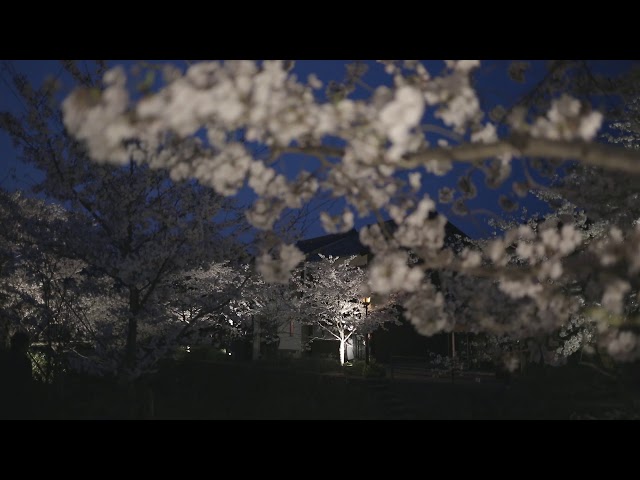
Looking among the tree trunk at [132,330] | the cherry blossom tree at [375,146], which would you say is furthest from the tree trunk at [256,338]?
the cherry blossom tree at [375,146]

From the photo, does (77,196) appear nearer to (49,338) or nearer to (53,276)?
(53,276)

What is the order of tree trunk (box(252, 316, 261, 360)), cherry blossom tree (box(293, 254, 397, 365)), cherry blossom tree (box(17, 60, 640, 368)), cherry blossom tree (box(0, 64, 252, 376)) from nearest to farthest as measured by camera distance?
cherry blossom tree (box(17, 60, 640, 368)), cherry blossom tree (box(0, 64, 252, 376)), cherry blossom tree (box(293, 254, 397, 365)), tree trunk (box(252, 316, 261, 360))

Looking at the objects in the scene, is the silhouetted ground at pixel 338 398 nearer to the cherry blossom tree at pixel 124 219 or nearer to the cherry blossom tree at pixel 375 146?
the cherry blossom tree at pixel 124 219

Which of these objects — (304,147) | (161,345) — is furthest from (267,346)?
(304,147)

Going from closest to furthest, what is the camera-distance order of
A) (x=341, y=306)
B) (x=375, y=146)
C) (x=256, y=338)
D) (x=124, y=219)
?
(x=375, y=146), (x=124, y=219), (x=341, y=306), (x=256, y=338)

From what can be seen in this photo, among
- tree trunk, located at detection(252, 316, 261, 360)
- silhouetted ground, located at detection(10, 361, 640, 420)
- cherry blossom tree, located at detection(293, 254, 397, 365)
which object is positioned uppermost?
cherry blossom tree, located at detection(293, 254, 397, 365)

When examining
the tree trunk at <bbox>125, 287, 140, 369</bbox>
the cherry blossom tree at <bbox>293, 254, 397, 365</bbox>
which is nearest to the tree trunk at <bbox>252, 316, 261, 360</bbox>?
the cherry blossom tree at <bbox>293, 254, 397, 365</bbox>

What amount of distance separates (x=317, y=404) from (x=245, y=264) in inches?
140

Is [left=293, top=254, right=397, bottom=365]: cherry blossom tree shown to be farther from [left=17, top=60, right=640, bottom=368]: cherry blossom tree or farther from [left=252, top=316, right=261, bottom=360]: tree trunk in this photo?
[left=17, top=60, right=640, bottom=368]: cherry blossom tree

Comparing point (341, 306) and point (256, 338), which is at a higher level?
point (341, 306)

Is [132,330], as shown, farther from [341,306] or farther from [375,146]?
[341,306]

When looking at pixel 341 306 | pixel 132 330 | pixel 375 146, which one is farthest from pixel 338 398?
pixel 375 146

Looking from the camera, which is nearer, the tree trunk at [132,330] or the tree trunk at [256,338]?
the tree trunk at [132,330]

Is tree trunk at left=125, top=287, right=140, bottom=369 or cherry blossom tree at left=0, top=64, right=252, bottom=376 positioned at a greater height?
cherry blossom tree at left=0, top=64, right=252, bottom=376
